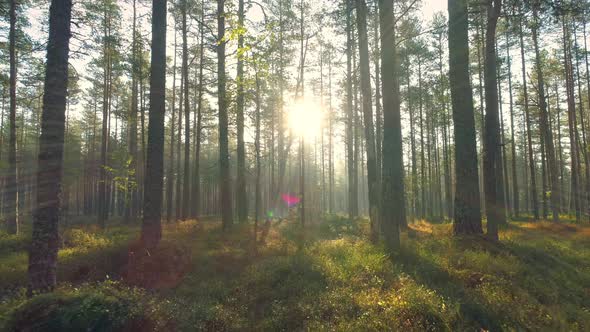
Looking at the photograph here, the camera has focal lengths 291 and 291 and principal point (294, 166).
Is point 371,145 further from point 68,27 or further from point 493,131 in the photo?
point 68,27

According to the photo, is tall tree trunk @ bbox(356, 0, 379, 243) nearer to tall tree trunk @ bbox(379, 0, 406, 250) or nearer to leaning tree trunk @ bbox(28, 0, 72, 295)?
tall tree trunk @ bbox(379, 0, 406, 250)

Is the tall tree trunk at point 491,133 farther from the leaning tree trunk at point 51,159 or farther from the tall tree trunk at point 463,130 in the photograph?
the leaning tree trunk at point 51,159

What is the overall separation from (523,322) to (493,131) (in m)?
7.54

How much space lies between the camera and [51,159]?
5844 millimetres

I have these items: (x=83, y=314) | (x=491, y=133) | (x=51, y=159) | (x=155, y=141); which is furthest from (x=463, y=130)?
(x=51, y=159)

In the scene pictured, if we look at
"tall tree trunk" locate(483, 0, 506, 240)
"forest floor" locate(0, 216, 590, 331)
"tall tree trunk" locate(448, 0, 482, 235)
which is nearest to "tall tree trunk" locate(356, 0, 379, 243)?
"forest floor" locate(0, 216, 590, 331)

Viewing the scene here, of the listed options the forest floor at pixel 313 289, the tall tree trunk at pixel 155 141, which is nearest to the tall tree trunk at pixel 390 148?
the forest floor at pixel 313 289

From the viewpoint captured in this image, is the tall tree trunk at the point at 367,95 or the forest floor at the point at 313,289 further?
the tall tree trunk at the point at 367,95

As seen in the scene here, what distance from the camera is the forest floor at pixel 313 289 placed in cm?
429

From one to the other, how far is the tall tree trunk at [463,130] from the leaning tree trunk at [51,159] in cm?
1062

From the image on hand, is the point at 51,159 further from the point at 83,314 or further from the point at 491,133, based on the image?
the point at 491,133

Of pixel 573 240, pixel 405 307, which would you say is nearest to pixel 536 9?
pixel 573 240

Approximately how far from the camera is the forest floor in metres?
4.29

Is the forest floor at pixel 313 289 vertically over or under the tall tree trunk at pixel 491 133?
under
